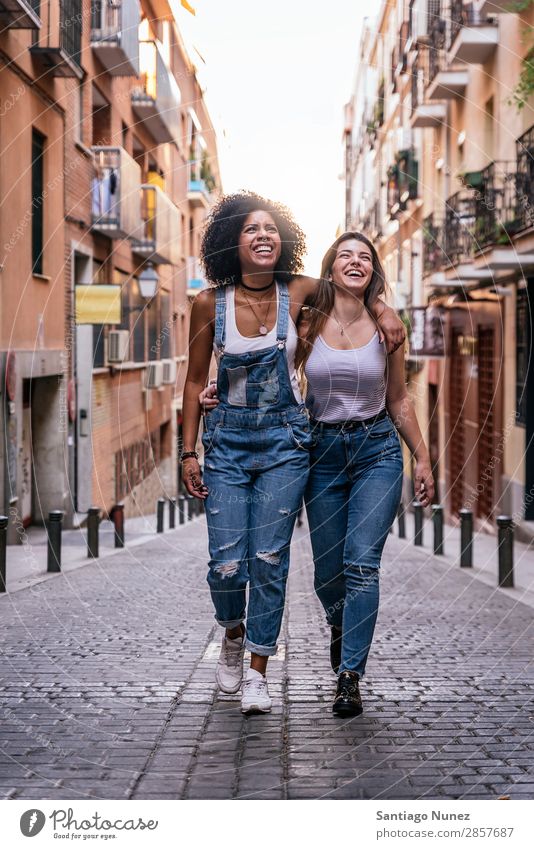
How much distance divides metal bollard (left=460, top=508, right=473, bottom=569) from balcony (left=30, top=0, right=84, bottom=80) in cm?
790

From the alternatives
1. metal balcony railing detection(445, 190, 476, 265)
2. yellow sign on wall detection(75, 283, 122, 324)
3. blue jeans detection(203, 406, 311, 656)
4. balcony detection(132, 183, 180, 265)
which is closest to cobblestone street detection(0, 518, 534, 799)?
blue jeans detection(203, 406, 311, 656)

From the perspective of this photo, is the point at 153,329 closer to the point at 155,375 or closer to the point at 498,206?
the point at 155,375

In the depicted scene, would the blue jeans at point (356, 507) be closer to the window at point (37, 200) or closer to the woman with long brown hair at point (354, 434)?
the woman with long brown hair at point (354, 434)

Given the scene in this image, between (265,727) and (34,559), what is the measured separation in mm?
8763

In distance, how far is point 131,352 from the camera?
85.0ft

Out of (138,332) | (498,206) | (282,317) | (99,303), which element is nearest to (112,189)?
(99,303)

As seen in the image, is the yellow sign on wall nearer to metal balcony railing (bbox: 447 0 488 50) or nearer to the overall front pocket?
metal balcony railing (bbox: 447 0 488 50)

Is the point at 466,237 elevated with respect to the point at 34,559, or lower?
elevated

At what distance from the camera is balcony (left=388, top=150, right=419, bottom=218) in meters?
29.1

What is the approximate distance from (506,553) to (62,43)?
9.67m
